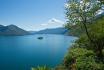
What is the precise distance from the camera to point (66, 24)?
29.5 meters

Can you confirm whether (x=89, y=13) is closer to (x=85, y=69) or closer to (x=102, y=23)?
(x=102, y=23)

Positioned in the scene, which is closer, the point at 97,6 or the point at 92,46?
the point at 97,6

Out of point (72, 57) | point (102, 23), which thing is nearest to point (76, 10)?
point (102, 23)

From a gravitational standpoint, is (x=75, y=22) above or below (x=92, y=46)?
above

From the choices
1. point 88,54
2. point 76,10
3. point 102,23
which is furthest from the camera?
point 102,23

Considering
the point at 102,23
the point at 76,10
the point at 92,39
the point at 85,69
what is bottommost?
the point at 85,69

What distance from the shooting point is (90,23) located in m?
28.5

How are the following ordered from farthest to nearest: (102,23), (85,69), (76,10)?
(102,23) < (76,10) < (85,69)

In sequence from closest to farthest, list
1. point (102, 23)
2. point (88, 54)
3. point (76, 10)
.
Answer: point (88, 54) → point (76, 10) → point (102, 23)

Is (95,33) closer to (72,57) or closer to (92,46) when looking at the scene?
(92,46)

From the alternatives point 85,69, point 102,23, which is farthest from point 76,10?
point 85,69

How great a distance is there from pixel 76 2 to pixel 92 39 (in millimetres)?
6045

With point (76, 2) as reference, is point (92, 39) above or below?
below

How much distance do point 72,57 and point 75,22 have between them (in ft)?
17.1
